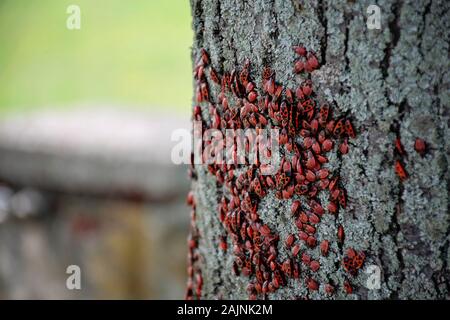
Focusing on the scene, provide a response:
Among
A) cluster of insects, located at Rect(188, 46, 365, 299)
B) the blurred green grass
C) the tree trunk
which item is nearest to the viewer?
the tree trunk

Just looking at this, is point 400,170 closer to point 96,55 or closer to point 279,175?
point 279,175

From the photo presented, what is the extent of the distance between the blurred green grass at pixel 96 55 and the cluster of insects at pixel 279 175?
5.04 m

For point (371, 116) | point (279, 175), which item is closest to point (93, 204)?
point (279, 175)

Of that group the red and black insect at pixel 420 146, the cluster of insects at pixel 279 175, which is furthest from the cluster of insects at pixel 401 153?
the cluster of insects at pixel 279 175

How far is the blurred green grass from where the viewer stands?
299 inches

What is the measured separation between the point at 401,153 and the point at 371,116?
4.2 inches

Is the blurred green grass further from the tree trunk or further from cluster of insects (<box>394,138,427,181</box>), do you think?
cluster of insects (<box>394,138,427,181</box>)

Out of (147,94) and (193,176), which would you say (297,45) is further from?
(147,94)

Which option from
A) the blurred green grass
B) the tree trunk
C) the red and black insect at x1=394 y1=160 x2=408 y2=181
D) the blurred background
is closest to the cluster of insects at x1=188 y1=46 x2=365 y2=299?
the tree trunk

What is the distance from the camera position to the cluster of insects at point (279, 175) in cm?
146

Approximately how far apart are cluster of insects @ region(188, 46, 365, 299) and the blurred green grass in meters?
5.04

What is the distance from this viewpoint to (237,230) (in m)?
1.68
